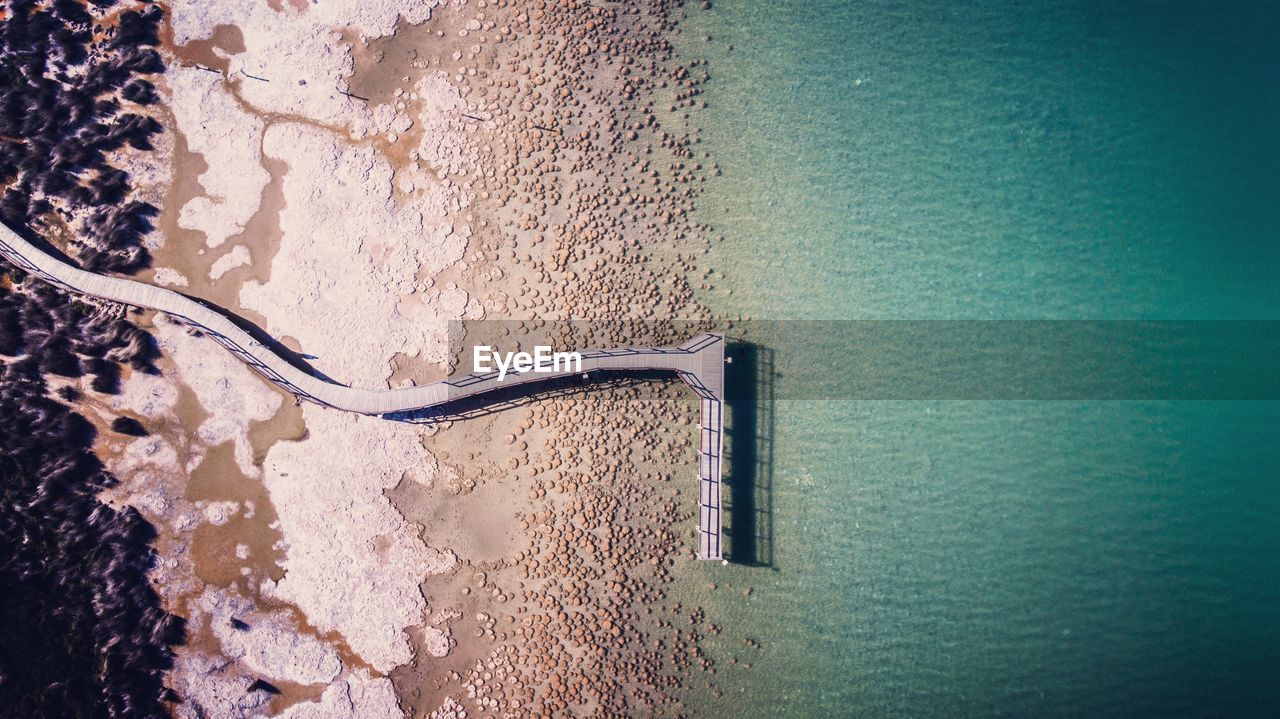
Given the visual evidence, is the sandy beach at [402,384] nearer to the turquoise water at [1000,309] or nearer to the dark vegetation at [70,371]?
the dark vegetation at [70,371]

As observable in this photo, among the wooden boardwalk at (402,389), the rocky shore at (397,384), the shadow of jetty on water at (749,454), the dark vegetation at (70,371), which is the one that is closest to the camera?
the wooden boardwalk at (402,389)

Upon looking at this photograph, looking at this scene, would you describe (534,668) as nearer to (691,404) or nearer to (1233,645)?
(691,404)

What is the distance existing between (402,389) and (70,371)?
504 cm

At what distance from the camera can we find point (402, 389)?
A: 7359mm

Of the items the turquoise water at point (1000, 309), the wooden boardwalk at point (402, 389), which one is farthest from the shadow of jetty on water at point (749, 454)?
the wooden boardwalk at point (402, 389)

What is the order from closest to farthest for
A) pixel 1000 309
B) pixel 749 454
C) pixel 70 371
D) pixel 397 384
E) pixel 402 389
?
pixel 402 389 < pixel 70 371 < pixel 397 384 < pixel 749 454 < pixel 1000 309

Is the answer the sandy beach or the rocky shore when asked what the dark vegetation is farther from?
the sandy beach

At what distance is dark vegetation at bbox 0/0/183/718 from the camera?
7387 mm

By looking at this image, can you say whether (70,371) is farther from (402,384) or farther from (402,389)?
(402,389)

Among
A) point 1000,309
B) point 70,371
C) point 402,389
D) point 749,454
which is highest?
point 1000,309

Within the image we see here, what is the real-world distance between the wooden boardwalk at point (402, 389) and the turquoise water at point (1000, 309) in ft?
3.25

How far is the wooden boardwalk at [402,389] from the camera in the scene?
7.25 meters

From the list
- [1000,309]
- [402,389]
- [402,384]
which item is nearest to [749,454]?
[1000,309]

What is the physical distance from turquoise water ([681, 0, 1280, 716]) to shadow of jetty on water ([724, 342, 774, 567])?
109 millimetres
